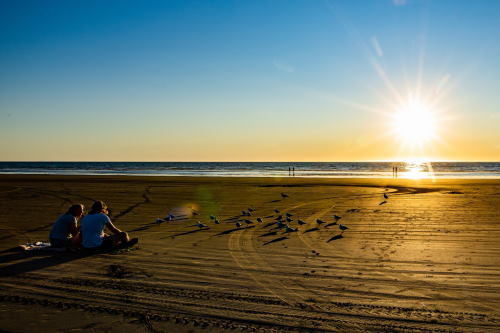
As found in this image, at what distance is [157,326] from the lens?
17.3 feet

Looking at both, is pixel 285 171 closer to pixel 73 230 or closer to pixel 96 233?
pixel 73 230

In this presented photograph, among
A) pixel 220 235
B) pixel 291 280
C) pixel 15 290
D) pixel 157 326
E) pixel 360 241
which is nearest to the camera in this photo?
pixel 157 326

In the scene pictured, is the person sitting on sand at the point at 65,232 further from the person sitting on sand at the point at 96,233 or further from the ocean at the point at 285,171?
the ocean at the point at 285,171

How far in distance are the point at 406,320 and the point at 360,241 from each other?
17.8 ft

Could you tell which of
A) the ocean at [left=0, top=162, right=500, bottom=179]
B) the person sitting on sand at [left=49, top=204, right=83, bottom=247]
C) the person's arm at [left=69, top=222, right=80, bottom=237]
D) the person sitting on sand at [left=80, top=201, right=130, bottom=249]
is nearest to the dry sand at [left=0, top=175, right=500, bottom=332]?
the person sitting on sand at [left=80, top=201, right=130, bottom=249]

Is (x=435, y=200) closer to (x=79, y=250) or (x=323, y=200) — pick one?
(x=323, y=200)

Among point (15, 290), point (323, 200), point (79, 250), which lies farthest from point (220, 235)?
point (323, 200)

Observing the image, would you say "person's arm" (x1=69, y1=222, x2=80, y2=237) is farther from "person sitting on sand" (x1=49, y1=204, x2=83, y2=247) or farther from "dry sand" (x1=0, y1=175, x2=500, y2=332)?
"dry sand" (x1=0, y1=175, x2=500, y2=332)

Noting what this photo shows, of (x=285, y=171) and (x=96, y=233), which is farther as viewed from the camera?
(x=285, y=171)

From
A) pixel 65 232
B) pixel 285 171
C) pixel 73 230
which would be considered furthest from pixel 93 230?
pixel 285 171

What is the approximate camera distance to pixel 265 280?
7270 millimetres

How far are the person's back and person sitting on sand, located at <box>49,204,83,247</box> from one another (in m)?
0.35

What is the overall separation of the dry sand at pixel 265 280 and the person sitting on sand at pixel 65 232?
0.42 m

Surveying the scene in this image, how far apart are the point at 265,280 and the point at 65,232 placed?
5.33 metres
